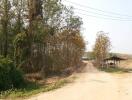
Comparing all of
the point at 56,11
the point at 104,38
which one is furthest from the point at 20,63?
the point at 104,38

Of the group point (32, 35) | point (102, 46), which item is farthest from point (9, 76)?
point (102, 46)

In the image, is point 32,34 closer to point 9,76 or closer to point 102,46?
point 9,76

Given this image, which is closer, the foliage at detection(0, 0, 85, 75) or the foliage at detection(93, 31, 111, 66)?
the foliage at detection(0, 0, 85, 75)

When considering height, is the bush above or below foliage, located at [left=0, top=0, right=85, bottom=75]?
below

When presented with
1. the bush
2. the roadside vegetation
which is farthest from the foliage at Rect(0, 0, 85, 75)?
the bush

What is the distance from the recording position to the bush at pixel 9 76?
2306 cm

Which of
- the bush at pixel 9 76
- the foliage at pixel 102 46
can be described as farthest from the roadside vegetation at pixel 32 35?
the foliage at pixel 102 46

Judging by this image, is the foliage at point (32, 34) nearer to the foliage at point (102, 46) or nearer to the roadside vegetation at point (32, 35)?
the roadside vegetation at point (32, 35)

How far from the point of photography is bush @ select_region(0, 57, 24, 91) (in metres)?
23.1

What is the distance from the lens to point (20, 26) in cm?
4038

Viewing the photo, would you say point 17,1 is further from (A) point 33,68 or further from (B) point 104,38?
(B) point 104,38

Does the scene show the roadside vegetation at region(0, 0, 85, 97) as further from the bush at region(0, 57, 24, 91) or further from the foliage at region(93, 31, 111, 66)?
the foliage at region(93, 31, 111, 66)

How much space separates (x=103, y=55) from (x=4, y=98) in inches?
2828

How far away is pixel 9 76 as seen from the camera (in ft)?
78.6
